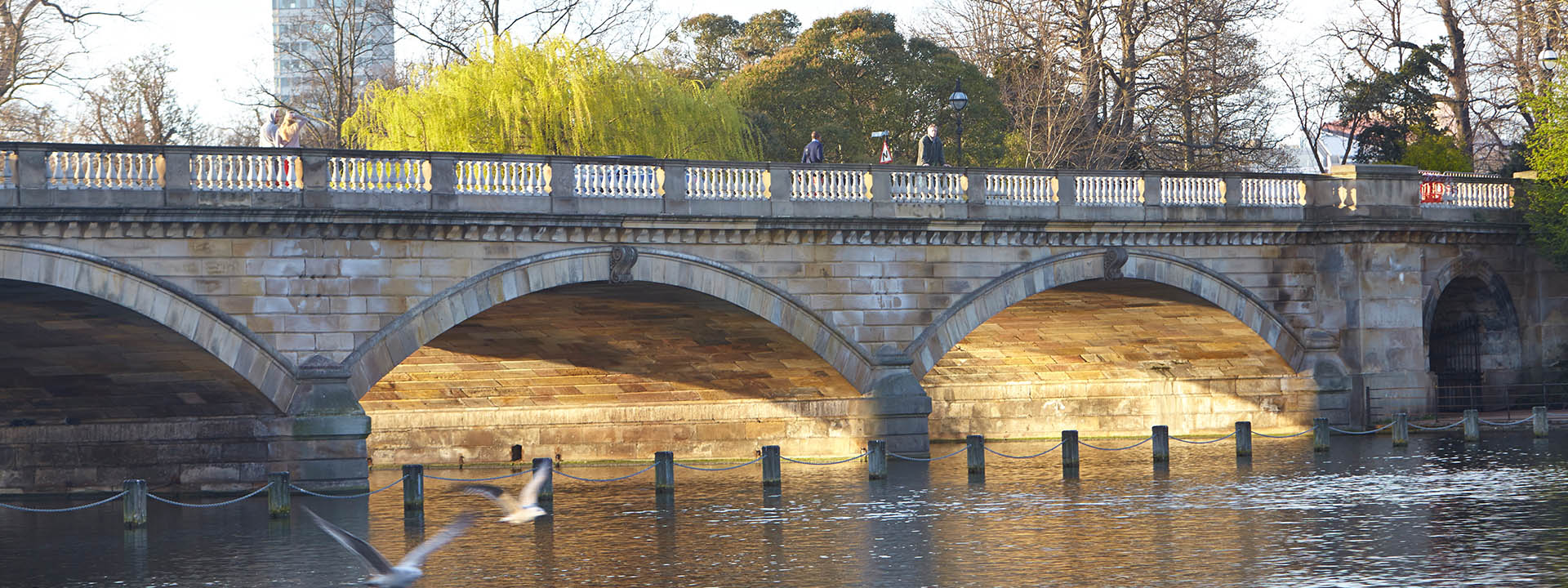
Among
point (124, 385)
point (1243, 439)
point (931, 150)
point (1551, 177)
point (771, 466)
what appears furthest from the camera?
point (1551, 177)

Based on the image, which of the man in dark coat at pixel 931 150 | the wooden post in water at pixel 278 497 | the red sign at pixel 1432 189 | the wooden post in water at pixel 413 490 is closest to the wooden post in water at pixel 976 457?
the man in dark coat at pixel 931 150

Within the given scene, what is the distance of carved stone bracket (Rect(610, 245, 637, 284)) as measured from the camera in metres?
29.4

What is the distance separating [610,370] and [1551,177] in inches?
776

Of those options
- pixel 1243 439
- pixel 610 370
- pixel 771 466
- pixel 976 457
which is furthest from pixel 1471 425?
pixel 610 370

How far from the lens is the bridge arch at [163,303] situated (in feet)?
81.5

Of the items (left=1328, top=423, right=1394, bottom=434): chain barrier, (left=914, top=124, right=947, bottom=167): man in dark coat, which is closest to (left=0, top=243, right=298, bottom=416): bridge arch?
(left=914, top=124, right=947, bottom=167): man in dark coat

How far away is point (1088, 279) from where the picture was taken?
3456 centimetres

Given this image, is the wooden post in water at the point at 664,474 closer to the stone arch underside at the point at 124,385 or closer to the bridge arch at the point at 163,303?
the stone arch underside at the point at 124,385

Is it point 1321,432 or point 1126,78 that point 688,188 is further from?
point 1126,78

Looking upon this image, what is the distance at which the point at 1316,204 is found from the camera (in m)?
37.2

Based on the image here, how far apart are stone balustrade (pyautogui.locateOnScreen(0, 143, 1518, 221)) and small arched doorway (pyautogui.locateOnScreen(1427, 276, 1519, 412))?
1873mm

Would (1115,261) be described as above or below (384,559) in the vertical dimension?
above

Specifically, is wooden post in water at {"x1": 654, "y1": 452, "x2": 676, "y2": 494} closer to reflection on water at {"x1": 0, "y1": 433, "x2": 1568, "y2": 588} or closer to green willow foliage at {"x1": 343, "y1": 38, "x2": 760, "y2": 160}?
reflection on water at {"x1": 0, "y1": 433, "x2": 1568, "y2": 588}

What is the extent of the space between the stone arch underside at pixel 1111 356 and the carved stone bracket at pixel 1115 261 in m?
0.04
